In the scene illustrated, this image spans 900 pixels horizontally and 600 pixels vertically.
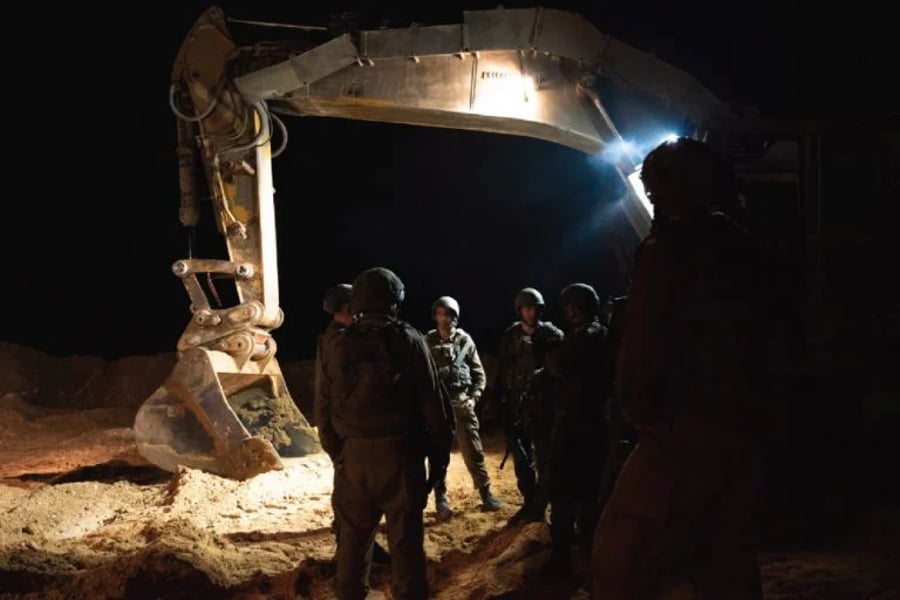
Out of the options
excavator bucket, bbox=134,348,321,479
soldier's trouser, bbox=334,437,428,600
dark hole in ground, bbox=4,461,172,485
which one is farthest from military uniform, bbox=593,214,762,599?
dark hole in ground, bbox=4,461,172,485

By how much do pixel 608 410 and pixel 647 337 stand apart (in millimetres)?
2924

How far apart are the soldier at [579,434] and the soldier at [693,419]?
235cm

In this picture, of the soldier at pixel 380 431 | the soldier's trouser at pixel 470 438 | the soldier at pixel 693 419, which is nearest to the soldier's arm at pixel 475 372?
the soldier's trouser at pixel 470 438

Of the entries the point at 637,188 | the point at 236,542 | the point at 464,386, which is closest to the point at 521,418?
the point at 464,386

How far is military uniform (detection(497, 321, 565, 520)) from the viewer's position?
5570 mm

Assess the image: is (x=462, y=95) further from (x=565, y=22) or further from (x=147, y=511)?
(x=147, y=511)

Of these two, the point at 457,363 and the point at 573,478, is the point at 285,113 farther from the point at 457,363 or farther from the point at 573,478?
the point at 573,478

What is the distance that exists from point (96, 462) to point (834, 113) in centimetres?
907

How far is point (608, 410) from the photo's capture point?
5188 mm

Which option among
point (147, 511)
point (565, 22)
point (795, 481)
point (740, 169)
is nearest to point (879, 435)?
point (795, 481)

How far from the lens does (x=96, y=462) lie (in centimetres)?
930

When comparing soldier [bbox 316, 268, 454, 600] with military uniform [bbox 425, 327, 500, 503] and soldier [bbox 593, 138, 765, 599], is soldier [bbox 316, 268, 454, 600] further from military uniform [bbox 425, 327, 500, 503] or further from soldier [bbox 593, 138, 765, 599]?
military uniform [bbox 425, 327, 500, 503]

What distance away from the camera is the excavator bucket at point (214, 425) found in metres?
7.17

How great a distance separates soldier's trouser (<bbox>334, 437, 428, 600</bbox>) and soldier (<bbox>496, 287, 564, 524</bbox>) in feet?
6.29
